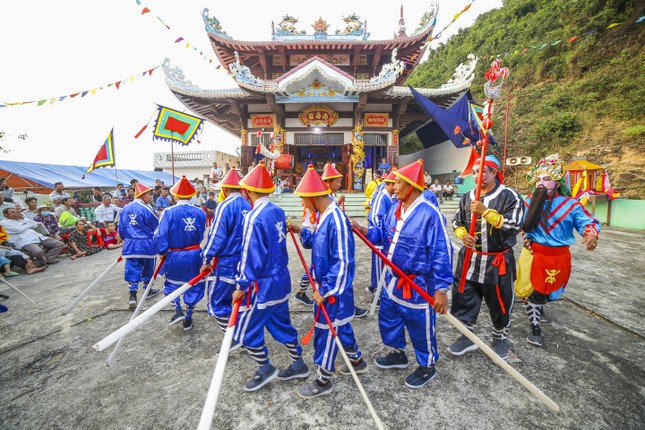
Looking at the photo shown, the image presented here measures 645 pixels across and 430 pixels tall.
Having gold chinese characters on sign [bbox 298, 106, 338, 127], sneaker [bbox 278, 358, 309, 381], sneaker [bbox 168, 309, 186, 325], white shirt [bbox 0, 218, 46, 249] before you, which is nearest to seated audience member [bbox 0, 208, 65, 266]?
white shirt [bbox 0, 218, 46, 249]

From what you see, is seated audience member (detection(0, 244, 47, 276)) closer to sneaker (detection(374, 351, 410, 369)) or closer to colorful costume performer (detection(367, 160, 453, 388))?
sneaker (detection(374, 351, 410, 369))

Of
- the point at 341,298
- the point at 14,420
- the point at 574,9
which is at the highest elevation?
the point at 574,9

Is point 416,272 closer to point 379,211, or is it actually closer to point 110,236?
point 379,211

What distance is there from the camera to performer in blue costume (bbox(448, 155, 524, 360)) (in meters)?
2.47

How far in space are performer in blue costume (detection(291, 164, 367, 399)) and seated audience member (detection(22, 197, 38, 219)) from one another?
8527 mm

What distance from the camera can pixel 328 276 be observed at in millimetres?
2127

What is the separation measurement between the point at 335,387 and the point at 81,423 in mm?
1979

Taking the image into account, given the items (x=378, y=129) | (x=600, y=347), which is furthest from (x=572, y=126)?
(x=600, y=347)

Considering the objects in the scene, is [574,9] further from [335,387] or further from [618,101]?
[335,387]

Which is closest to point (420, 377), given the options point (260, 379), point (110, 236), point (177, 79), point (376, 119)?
point (260, 379)

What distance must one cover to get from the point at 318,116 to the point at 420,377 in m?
13.7

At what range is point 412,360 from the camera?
269cm

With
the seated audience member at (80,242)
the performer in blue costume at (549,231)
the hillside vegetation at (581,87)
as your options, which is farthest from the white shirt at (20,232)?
the hillside vegetation at (581,87)

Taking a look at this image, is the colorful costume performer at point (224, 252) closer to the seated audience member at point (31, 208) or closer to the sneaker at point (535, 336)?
the sneaker at point (535, 336)
